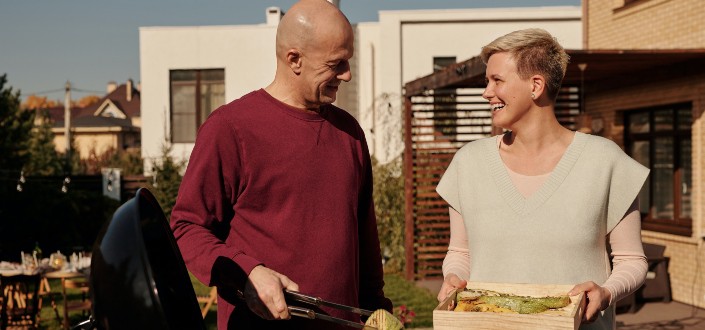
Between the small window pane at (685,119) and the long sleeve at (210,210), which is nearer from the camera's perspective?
the long sleeve at (210,210)

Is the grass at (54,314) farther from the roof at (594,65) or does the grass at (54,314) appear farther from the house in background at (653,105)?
the roof at (594,65)

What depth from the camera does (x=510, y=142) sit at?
299cm

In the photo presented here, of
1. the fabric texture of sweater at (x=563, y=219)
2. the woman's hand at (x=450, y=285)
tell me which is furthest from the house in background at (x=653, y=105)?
the woman's hand at (x=450, y=285)

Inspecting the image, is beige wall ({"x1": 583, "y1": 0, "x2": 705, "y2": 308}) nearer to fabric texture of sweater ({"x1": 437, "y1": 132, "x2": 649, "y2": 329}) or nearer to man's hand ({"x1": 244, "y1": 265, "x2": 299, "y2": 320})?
fabric texture of sweater ({"x1": 437, "y1": 132, "x2": 649, "y2": 329})

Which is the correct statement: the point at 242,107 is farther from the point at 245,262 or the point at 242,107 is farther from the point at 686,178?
the point at 686,178

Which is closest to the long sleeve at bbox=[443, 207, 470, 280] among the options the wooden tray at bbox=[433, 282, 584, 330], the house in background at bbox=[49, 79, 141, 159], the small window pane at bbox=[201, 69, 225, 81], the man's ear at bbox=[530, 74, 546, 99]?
the man's ear at bbox=[530, 74, 546, 99]

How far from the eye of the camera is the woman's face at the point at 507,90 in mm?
2852

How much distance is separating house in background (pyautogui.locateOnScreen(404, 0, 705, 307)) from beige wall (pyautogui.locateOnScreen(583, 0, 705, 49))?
1 cm

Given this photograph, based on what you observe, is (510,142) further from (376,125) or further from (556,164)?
(376,125)

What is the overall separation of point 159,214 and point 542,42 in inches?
58.8

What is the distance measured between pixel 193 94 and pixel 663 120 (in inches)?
569

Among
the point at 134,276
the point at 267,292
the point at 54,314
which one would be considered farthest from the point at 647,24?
the point at 134,276

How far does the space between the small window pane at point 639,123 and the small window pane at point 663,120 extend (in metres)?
Answer: 0.20

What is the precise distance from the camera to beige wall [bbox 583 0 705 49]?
1149 cm
